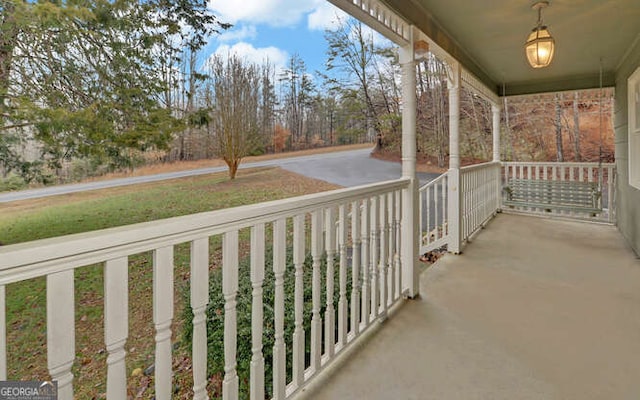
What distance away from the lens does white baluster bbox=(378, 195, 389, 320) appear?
219 centimetres

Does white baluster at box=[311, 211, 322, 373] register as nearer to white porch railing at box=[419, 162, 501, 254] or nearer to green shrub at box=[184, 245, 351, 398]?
green shrub at box=[184, 245, 351, 398]

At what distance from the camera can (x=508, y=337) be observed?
2.04 meters

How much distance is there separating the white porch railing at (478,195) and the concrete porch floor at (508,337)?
2.69 ft

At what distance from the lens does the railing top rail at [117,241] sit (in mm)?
703

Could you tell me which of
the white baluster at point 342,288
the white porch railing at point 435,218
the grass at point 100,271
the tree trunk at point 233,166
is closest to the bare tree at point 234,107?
the tree trunk at point 233,166

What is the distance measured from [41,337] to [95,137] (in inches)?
24.2

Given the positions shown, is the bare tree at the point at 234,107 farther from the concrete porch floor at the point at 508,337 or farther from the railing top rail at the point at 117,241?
the concrete porch floor at the point at 508,337

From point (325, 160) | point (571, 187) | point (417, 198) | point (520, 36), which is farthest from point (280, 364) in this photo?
point (571, 187)

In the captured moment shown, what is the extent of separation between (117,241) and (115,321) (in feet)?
0.69

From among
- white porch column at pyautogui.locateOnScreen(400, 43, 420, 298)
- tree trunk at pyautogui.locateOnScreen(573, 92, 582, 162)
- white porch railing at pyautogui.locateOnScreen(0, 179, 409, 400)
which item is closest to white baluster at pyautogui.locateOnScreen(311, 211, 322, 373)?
white porch railing at pyautogui.locateOnScreen(0, 179, 409, 400)

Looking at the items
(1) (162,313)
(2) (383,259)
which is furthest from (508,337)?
(1) (162,313)

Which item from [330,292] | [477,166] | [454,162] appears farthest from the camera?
[477,166]

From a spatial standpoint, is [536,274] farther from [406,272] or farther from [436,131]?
[436,131]

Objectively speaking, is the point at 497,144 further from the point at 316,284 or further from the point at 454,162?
the point at 316,284
